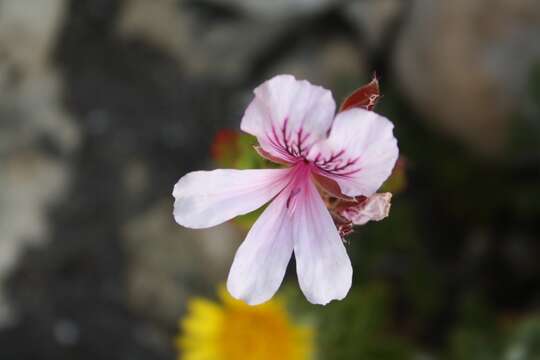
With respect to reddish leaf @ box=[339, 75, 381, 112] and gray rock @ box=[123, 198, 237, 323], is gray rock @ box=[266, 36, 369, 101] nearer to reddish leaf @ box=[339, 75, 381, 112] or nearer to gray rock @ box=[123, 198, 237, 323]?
gray rock @ box=[123, 198, 237, 323]

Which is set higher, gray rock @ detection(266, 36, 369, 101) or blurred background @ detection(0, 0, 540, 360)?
gray rock @ detection(266, 36, 369, 101)

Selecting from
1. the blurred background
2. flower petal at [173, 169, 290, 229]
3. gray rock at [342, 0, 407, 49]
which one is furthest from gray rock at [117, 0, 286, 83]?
flower petal at [173, 169, 290, 229]

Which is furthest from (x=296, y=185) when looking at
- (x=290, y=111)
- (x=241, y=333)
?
(x=241, y=333)

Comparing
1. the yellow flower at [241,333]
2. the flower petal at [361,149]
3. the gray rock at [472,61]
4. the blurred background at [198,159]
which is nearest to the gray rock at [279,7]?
the blurred background at [198,159]

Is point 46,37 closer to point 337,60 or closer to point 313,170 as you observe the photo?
point 337,60

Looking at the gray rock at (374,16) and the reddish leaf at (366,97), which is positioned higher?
the gray rock at (374,16)

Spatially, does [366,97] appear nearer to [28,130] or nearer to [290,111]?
[290,111]

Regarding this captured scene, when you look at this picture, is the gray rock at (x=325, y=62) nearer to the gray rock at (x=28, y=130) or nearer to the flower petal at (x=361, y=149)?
the gray rock at (x=28, y=130)
